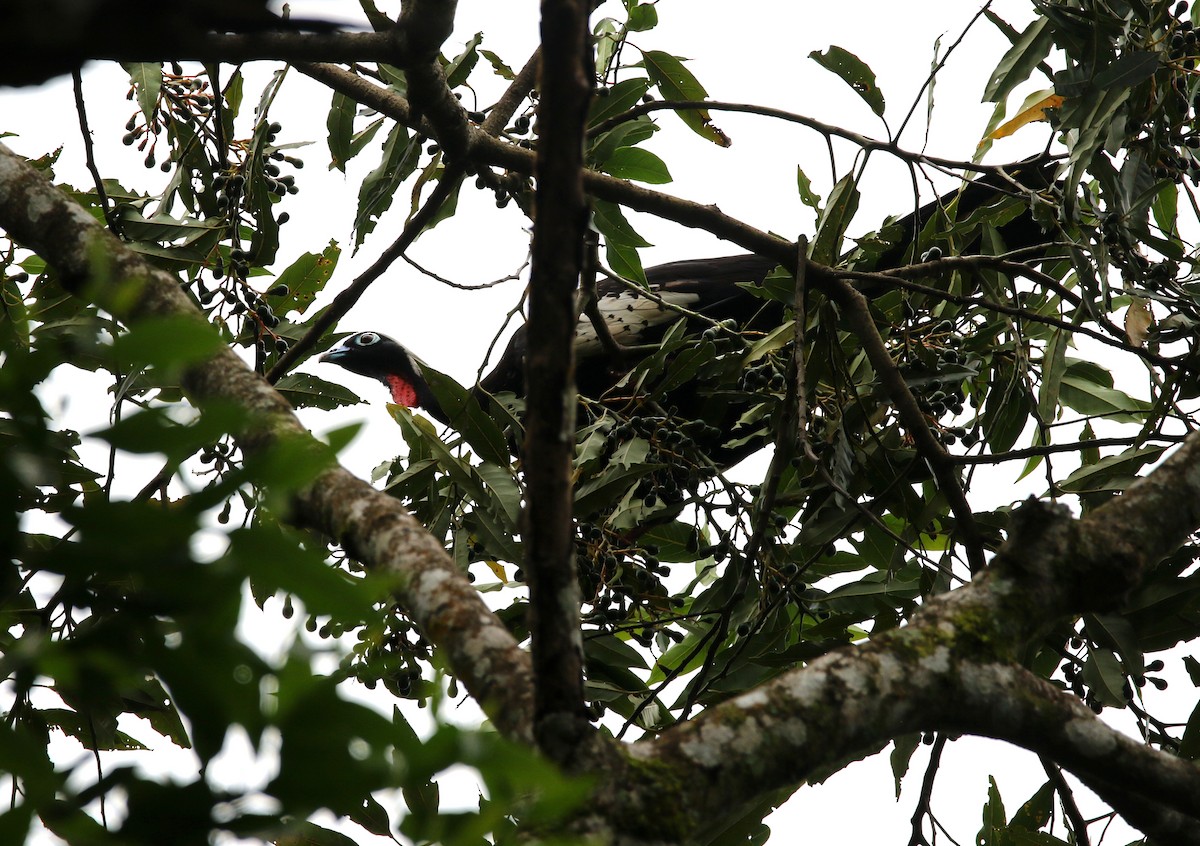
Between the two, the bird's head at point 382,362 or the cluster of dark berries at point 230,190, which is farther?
the bird's head at point 382,362

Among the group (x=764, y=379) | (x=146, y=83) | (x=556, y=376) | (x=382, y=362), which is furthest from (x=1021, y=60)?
(x=382, y=362)

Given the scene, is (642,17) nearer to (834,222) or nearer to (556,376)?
(834,222)

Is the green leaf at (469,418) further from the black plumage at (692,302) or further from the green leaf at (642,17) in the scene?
the green leaf at (642,17)

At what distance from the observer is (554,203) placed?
1063 mm

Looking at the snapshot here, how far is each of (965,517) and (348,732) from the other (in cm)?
183

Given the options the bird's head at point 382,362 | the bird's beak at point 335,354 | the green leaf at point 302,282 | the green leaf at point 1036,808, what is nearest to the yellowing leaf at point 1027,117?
the green leaf at point 1036,808

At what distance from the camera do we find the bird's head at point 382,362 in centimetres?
575

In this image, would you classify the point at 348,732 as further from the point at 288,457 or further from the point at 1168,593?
the point at 1168,593

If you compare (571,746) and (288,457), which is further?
(571,746)

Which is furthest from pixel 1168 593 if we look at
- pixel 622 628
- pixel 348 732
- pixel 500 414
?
pixel 348 732

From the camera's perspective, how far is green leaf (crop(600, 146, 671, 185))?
2691 millimetres

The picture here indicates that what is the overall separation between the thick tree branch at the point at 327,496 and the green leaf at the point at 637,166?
48.2 inches

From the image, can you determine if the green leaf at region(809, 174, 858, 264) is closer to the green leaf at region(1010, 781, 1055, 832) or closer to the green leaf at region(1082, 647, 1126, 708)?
the green leaf at region(1082, 647, 1126, 708)

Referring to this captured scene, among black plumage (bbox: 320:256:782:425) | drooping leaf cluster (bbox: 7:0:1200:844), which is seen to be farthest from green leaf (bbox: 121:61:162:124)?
black plumage (bbox: 320:256:782:425)
